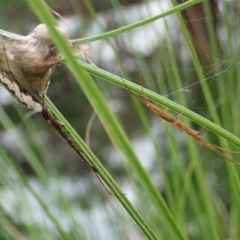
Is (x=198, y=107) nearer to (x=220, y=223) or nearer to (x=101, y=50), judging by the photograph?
(x=220, y=223)

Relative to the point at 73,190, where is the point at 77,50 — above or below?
below

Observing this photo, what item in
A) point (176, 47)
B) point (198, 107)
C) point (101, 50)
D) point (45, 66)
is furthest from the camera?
point (101, 50)

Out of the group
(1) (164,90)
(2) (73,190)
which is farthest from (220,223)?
(2) (73,190)

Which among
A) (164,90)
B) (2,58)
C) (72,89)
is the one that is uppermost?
(72,89)

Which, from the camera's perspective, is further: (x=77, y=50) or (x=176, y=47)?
(x=176, y=47)

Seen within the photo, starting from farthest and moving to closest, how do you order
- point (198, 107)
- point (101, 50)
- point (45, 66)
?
1. point (101, 50)
2. point (198, 107)
3. point (45, 66)

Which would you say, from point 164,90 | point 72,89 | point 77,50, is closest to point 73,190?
point 72,89
